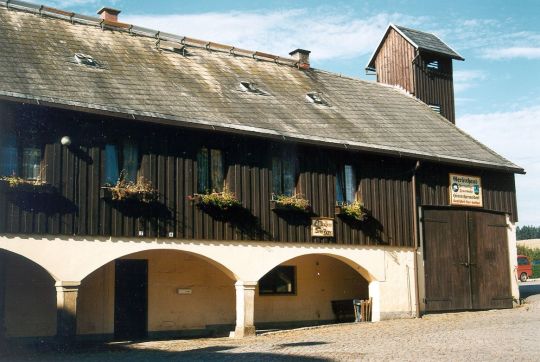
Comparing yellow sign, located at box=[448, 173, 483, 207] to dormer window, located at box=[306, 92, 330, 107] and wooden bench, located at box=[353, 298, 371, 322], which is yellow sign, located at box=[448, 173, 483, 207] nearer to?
wooden bench, located at box=[353, 298, 371, 322]

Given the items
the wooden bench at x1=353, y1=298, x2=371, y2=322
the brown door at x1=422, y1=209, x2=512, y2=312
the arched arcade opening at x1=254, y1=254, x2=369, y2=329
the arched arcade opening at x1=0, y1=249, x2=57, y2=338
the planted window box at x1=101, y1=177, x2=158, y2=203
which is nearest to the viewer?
the planted window box at x1=101, y1=177, x2=158, y2=203

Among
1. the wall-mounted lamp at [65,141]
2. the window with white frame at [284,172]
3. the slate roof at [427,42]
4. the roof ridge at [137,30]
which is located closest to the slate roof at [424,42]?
the slate roof at [427,42]

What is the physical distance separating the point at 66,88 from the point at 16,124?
1673mm

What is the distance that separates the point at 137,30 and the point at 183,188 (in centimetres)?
666

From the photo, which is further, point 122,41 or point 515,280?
point 515,280

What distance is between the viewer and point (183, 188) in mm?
17812

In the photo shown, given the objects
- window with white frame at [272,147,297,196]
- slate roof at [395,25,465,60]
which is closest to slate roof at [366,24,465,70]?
slate roof at [395,25,465,60]

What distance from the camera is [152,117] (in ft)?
56.1

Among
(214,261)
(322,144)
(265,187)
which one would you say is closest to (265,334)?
(214,261)

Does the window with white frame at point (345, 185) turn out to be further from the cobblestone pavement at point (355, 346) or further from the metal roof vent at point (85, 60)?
the metal roof vent at point (85, 60)

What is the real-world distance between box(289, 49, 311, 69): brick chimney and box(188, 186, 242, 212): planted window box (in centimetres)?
890

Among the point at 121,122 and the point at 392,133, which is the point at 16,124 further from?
the point at 392,133

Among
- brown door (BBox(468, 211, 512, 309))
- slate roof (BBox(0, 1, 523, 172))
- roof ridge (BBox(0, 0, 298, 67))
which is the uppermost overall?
roof ridge (BBox(0, 0, 298, 67))

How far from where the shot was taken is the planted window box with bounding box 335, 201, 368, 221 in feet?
67.6
